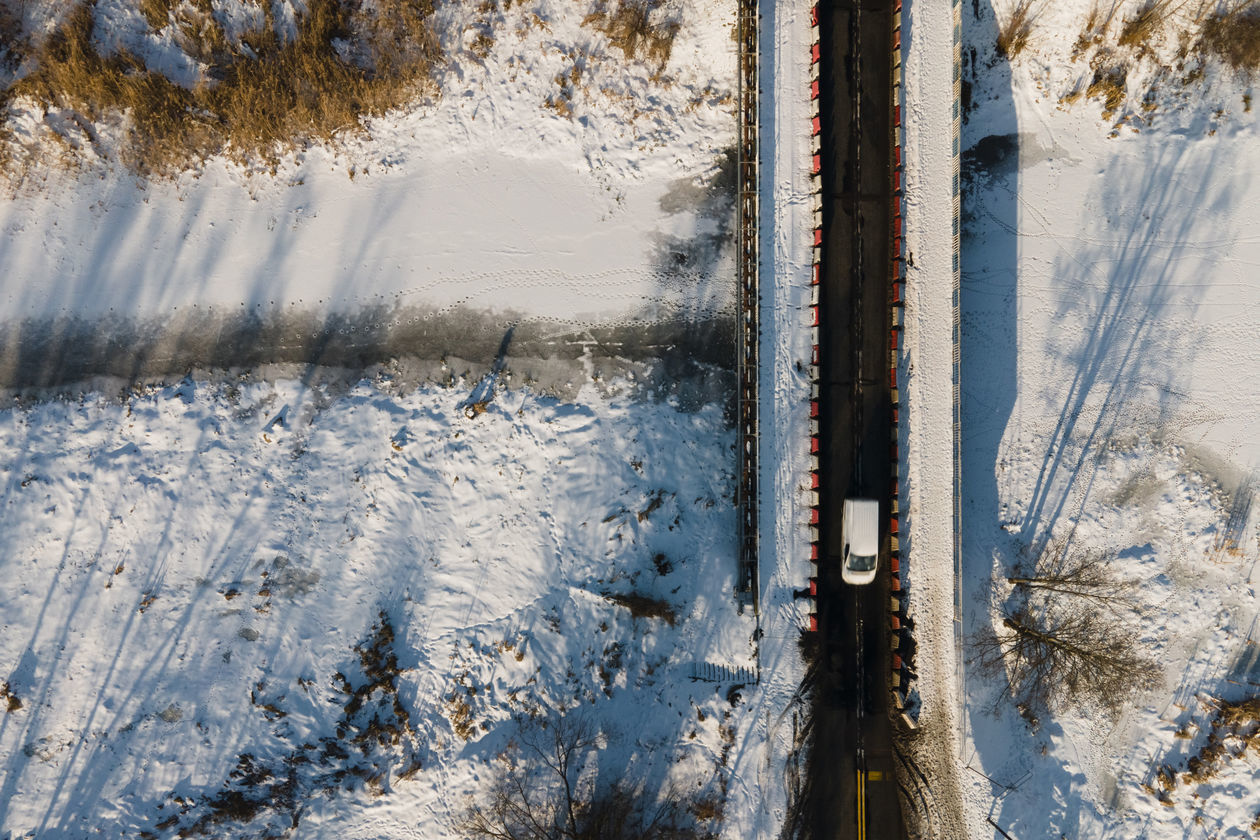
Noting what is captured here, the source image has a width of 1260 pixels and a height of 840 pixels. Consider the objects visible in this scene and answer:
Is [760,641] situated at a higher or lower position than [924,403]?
lower

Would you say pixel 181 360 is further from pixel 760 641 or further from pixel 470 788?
pixel 760 641

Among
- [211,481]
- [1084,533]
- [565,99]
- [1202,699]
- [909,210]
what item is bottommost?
[1202,699]

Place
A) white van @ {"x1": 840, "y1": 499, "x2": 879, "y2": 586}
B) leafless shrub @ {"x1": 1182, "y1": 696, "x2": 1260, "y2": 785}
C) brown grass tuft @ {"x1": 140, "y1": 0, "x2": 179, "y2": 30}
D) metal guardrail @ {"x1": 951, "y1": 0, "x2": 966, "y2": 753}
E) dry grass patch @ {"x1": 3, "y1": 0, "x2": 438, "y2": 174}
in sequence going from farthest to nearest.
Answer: brown grass tuft @ {"x1": 140, "y1": 0, "x2": 179, "y2": 30} → dry grass patch @ {"x1": 3, "y1": 0, "x2": 438, "y2": 174} → leafless shrub @ {"x1": 1182, "y1": 696, "x2": 1260, "y2": 785} → metal guardrail @ {"x1": 951, "y1": 0, "x2": 966, "y2": 753} → white van @ {"x1": 840, "y1": 499, "x2": 879, "y2": 586}

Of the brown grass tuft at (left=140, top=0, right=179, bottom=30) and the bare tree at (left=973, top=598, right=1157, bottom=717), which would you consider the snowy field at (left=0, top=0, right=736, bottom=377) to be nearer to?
the brown grass tuft at (left=140, top=0, right=179, bottom=30)

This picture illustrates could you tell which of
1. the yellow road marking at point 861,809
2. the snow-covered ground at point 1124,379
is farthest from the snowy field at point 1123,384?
the yellow road marking at point 861,809

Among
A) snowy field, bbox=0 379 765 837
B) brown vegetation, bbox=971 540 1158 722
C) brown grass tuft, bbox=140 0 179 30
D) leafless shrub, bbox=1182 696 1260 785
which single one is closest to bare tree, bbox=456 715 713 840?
snowy field, bbox=0 379 765 837

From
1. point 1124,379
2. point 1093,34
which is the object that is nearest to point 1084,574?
point 1124,379

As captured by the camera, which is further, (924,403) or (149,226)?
(149,226)

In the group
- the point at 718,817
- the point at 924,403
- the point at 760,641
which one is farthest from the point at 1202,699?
the point at 718,817
